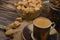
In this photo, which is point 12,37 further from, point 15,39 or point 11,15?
point 11,15

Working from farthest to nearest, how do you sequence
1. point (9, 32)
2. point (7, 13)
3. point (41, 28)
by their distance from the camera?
point (7, 13) < point (9, 32) < point (41, 28)

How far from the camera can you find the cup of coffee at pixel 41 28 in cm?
62

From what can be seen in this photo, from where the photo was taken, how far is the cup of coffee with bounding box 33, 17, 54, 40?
0.62 meters

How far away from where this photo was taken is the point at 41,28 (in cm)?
62

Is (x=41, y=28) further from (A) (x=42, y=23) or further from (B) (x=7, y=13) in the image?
(B) (x=7, y=13)

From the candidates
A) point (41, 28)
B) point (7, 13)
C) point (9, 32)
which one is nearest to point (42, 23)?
point (41, 28)

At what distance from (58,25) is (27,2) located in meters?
0.20

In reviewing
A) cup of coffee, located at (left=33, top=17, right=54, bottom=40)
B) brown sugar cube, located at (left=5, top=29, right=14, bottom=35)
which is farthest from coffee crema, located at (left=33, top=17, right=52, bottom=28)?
brown sugar cube, located at (left=5, top=29, right=14, bottom=35)

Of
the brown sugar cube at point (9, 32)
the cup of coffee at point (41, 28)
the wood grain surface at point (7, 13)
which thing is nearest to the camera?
the cup of coffee at point (41, 28)

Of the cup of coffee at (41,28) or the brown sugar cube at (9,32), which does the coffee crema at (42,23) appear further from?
the brown sugar cube at (9,32)

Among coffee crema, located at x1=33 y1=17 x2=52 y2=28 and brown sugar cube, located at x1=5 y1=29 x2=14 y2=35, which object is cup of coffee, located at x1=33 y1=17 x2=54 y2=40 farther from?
brown sugar cube, located at x1=5 y1=29 x2=14 y2=35

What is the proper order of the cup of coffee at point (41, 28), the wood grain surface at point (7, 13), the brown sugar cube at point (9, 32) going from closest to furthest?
the cup of coffee at point (41, 28) → the brown sugar cube at point (9, 32) → the wood grain surface at point (7, 13)

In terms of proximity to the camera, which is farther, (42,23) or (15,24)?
(15,24)

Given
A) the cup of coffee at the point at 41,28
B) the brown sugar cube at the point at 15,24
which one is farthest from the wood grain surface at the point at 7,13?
the cup of coffee at the point at 41,28
